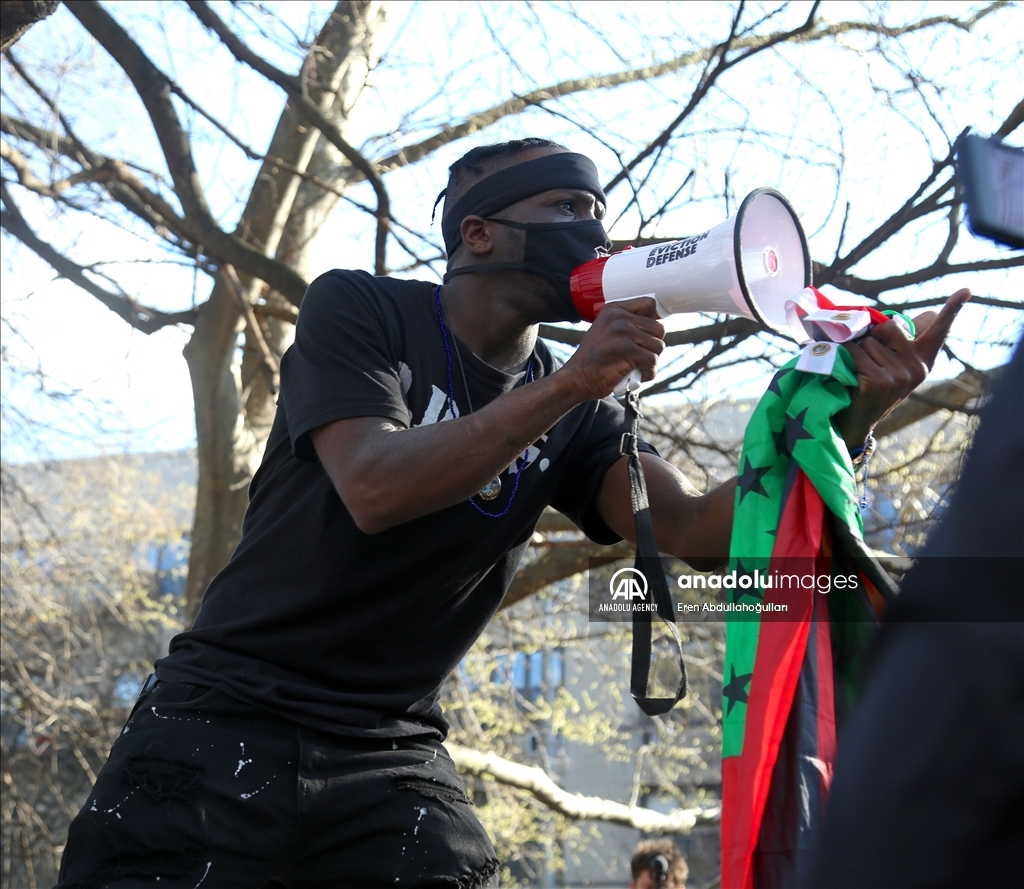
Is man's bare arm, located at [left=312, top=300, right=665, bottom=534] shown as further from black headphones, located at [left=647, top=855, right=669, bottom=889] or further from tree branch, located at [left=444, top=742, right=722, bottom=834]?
black headphones, located at [left=647, top=855, right=669, bottom=889]

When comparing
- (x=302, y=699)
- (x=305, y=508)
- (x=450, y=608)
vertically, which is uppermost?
(x=305, y=508)

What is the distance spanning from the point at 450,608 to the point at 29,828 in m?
7.76

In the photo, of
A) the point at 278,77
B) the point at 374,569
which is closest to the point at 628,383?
the point at 374,569

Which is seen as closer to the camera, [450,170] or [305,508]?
[305,508]

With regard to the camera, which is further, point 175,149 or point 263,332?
point 263,332

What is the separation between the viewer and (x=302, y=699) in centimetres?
255

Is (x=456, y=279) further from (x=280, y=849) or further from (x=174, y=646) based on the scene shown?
(x=280, y=849)

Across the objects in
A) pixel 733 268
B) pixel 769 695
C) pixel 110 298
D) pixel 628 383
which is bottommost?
pixel 769 695

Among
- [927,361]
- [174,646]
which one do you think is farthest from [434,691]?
[927,361]

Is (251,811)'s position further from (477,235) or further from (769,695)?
(477,235)

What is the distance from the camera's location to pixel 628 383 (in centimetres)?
249

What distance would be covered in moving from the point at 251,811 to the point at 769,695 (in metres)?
1.18

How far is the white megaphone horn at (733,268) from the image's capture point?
2.40 metres

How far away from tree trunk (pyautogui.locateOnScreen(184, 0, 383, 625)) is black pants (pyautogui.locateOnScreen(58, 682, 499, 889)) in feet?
12.2
